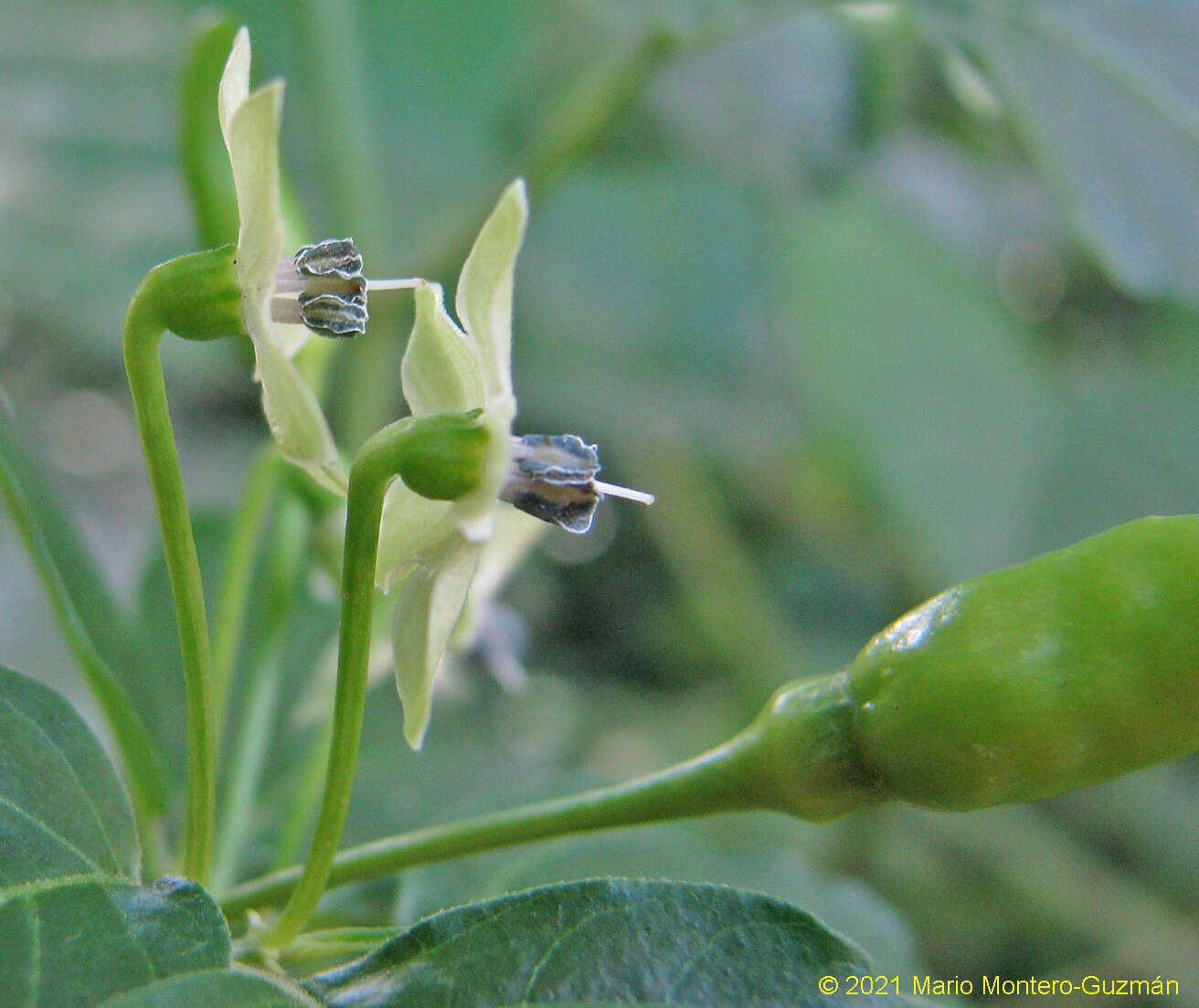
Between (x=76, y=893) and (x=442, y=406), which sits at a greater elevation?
(x=442, y=406)

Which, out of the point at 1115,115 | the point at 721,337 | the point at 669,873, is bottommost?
the point at 721,337

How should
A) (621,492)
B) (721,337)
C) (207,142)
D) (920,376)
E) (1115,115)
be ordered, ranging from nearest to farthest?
(621,492)
(207,142)
(1115,115)
(920,376)
(721,337)

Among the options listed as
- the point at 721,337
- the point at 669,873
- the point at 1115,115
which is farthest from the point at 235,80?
the point at 721,337

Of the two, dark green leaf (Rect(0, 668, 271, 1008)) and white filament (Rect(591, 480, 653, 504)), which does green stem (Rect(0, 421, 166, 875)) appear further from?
white filament (Rect(591, 480, 653, 504))

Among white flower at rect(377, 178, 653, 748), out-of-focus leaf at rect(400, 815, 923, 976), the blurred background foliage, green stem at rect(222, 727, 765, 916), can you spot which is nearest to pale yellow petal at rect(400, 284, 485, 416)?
white flower at rect(377, 178, 653, 748)

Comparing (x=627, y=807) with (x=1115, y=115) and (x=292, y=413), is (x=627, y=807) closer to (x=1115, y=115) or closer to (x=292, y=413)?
(x=292, y=413)

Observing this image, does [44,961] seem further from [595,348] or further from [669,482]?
[595,348]
